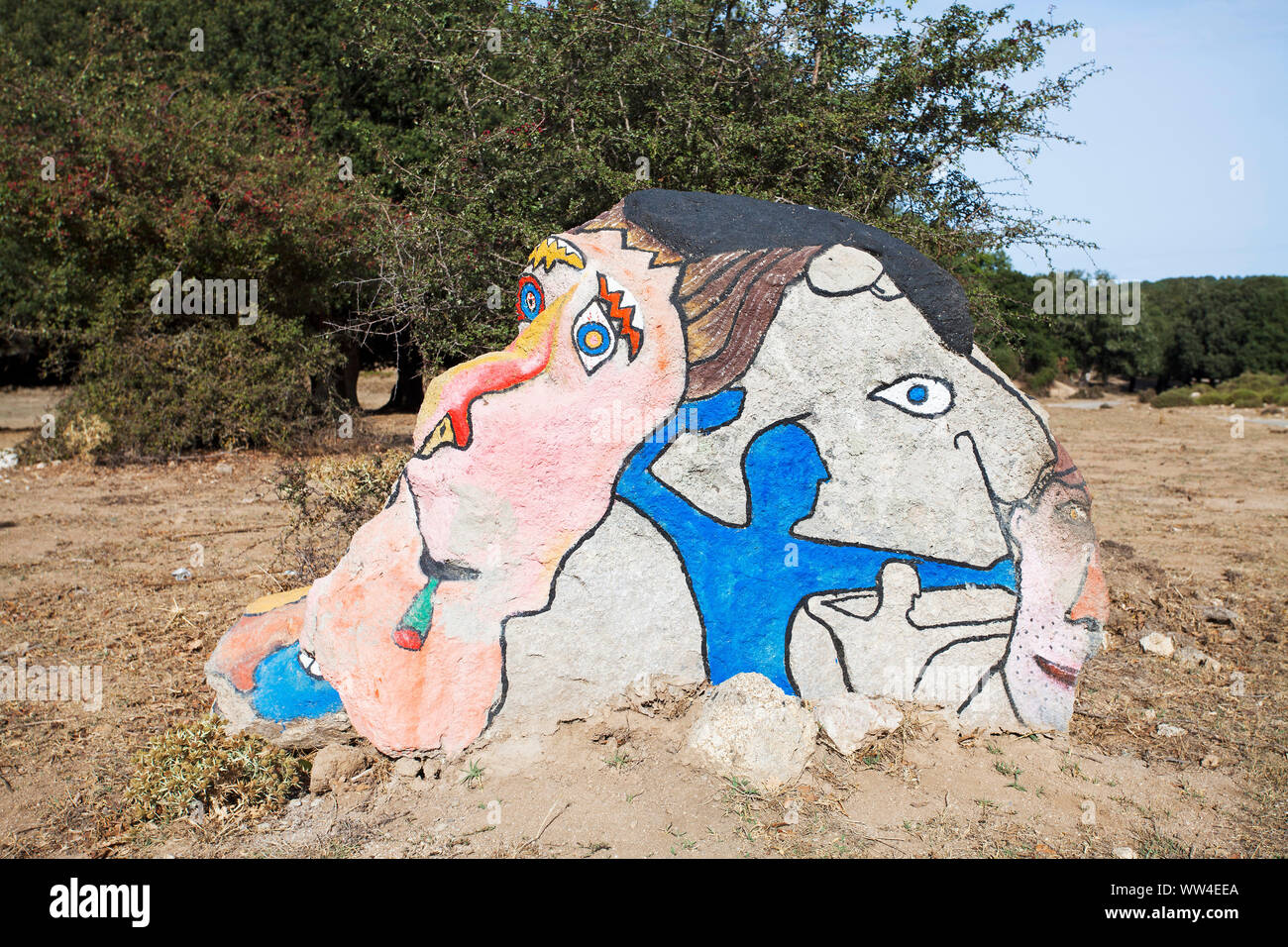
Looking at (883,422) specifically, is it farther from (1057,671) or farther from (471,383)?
(471,383)

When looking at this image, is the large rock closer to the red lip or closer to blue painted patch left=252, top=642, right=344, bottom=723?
the red lip

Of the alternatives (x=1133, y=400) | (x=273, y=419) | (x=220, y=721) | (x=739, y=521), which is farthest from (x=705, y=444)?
(x=1133, y=400)

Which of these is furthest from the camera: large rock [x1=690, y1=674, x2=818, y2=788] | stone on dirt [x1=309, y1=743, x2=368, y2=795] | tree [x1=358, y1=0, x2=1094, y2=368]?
tree [x1=358, y1=0, x2=1094, y2=368]

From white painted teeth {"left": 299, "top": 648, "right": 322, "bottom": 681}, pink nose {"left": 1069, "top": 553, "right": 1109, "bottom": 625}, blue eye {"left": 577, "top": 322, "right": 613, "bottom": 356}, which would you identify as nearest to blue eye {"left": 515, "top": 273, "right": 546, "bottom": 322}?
blue eye {"left": 577, "top": 322, "right": 613, "bottom": 356}

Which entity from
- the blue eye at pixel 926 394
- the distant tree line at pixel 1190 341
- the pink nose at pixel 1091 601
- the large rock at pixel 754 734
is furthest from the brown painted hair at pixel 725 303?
the distant tree line at pixel 1190 341

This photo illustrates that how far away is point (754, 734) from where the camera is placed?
3.77 meters

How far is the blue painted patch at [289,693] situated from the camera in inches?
157

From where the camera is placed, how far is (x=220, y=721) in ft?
13.3

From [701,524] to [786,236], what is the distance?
52.8 inches

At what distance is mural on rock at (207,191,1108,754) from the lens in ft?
12.7

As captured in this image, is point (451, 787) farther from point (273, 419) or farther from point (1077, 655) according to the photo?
point (273, 419)

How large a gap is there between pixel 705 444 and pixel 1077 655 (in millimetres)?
1833

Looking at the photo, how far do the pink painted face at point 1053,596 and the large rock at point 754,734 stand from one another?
996mm

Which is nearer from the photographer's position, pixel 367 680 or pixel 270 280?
pixel 367 680
